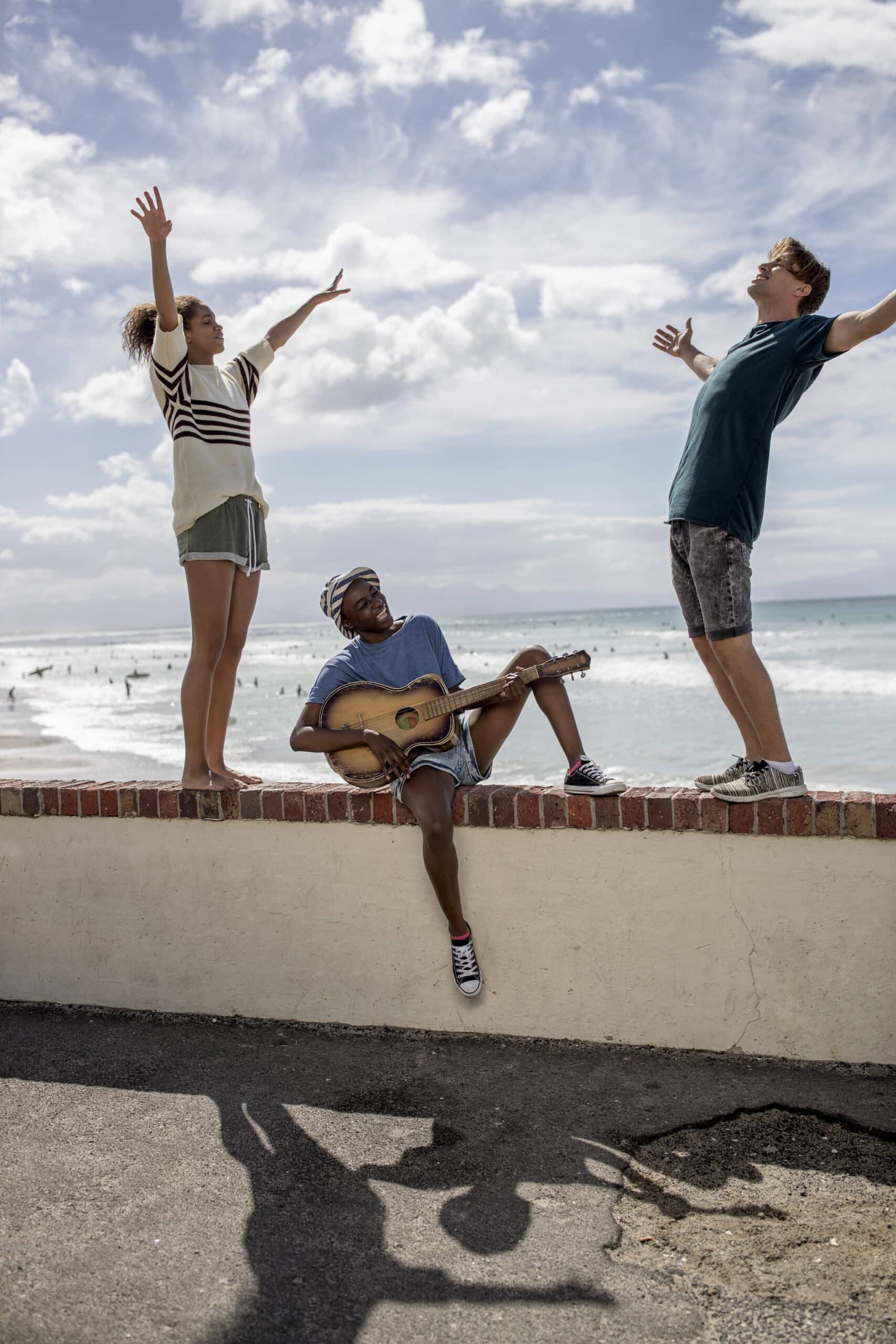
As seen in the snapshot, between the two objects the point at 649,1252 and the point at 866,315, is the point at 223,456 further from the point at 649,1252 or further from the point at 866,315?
the point at 649,1252

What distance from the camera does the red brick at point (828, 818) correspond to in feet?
10.3

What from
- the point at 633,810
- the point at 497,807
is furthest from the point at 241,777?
the point at 633,810

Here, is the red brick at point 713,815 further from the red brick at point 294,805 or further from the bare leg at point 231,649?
the bare leg at point 231,649

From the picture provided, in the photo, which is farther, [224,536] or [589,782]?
[224,536]

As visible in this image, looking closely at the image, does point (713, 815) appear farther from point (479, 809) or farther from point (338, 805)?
point (338, 805)

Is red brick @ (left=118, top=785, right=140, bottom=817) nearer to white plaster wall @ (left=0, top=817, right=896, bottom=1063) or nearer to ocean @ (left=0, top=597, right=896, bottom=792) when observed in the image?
white plaster wall @ (left=0, top=817, right=896, bottom=1063)

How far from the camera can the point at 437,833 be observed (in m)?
3.37

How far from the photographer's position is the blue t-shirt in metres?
3.69

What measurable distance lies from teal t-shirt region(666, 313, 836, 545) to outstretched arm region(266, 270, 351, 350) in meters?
1.75

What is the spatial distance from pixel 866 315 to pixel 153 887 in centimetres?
309

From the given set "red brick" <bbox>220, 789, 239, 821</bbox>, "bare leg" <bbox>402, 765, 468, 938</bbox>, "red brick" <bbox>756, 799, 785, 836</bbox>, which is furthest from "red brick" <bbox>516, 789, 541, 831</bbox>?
"red brick" <bbox>220, 789, 239, 821</bbox>

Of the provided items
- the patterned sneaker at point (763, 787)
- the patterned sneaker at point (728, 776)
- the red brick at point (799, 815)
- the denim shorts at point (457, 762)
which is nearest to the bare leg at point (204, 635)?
the denim shorts at point (457, 762)

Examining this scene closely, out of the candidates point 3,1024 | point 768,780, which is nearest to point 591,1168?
A: point 768,780

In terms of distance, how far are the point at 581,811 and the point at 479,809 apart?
0.34 metres
